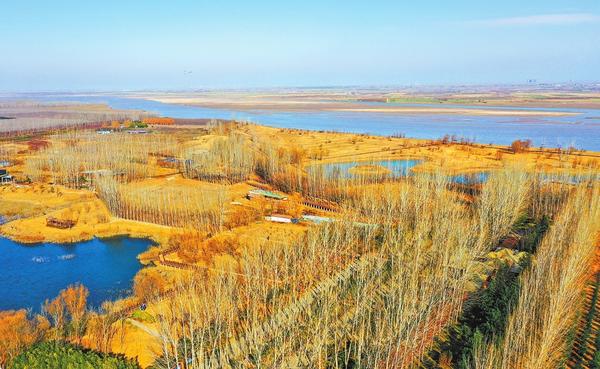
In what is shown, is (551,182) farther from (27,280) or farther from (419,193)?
(27,280)

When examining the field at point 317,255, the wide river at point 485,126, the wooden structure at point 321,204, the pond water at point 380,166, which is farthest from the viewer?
the wide river at point 485,126

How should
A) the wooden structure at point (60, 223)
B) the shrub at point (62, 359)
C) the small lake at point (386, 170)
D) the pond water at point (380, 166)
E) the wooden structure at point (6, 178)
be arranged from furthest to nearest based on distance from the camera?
the pond water at point (380, 166), the wooden structure at point (6, 178), the small lake at point (386, 170), the wooden structure at point (60, 223), the shrub at point (62, 359)

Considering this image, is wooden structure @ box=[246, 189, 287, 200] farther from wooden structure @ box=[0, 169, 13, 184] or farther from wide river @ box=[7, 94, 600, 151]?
wide river @ box=[7, 94, 600, 151]

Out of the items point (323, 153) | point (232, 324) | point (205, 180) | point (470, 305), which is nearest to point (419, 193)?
point (470, 305)

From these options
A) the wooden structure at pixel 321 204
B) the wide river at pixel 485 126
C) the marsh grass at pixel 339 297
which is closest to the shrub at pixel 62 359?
the marsh grass at pixel 339 297

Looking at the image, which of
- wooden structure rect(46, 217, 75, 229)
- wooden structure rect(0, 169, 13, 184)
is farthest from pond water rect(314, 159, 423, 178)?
wooden structure rect(0, 169, 13, 184)

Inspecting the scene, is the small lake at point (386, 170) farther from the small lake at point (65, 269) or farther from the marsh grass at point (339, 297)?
the small lake at point (65, 269)
